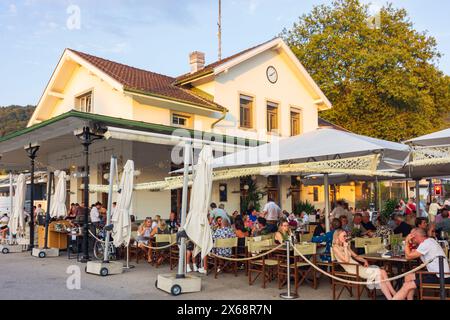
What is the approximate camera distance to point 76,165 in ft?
59.3

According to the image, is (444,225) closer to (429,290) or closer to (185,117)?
(429,290)

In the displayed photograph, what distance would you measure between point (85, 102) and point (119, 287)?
12105mm

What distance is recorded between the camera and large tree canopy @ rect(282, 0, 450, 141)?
25359 mm

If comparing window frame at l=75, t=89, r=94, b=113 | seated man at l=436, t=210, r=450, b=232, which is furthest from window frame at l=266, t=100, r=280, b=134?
seated man at l=436, t=210, r=450, b=232

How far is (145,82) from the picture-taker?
→ 17.5 metres

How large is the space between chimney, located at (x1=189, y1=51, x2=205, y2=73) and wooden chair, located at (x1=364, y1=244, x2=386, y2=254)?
571 inches

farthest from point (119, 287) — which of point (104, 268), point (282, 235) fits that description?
point (282, 235)

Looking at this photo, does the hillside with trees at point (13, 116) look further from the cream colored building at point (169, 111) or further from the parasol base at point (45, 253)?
the parasol base at point (45, 253)

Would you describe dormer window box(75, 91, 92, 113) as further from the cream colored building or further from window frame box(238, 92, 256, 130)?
window frame box(238, 92, 256, 130)

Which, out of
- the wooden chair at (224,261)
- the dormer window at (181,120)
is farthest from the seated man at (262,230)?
the dormer window at (181,120)

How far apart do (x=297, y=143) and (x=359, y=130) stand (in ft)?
60.2

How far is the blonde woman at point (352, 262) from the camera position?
629cm

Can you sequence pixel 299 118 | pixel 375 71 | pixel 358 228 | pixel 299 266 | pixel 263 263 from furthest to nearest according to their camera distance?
pixel 375 71 → pixel 299 118 → pixel 358 228 → pixel 263 263 → pixel 299 266
